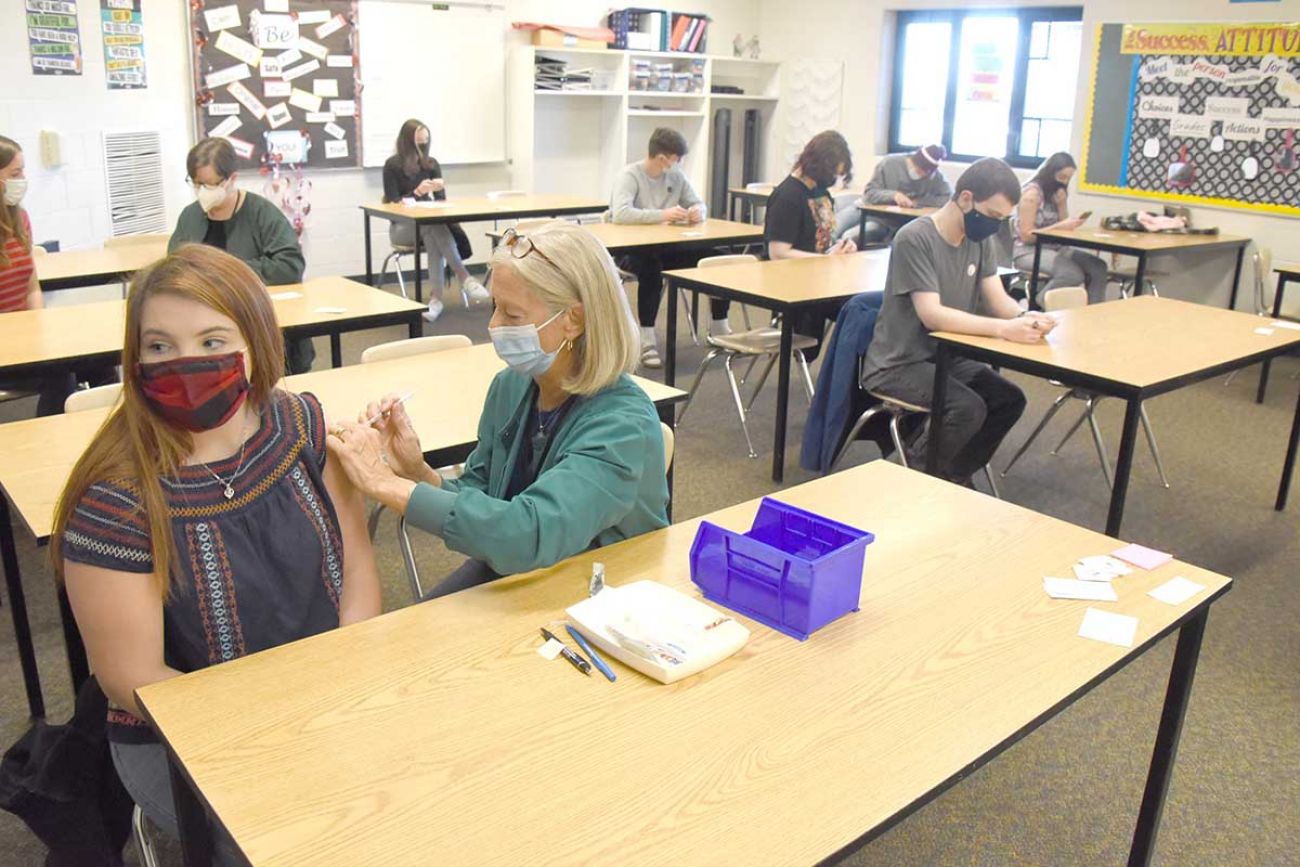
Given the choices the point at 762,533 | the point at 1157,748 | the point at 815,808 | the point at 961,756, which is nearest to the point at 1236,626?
the point at 1157,748

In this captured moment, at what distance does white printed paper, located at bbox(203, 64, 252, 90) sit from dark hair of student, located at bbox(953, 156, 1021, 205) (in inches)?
193

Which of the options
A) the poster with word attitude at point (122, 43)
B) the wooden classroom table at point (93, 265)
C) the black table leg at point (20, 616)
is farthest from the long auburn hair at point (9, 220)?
the poster with word attitude at point (122, 43)

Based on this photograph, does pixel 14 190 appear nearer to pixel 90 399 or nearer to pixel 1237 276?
pixel 90 399

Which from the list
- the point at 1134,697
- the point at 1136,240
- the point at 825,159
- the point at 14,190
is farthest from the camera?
the point at 1136,240

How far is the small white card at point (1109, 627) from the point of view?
1.55 m

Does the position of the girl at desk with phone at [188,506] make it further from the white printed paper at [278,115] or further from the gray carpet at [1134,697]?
the white printed paper at [278,115]

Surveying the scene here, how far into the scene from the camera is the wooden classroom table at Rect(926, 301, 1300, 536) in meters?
2.95

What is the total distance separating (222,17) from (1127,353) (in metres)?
5.56

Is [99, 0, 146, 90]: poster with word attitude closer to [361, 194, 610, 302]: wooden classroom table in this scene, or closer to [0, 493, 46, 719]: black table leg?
[361, 194, 610, 302]: wooden classroom table

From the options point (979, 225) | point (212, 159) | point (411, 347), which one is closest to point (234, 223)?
point (212, 159)

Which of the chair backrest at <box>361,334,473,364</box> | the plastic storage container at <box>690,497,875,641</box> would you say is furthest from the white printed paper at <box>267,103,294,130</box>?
the plastic storage container at <box>690,497,875,641</box>

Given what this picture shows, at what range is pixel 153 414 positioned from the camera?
1.44 meters

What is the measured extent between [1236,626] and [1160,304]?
1.52 metres

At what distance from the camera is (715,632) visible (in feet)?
4.85
